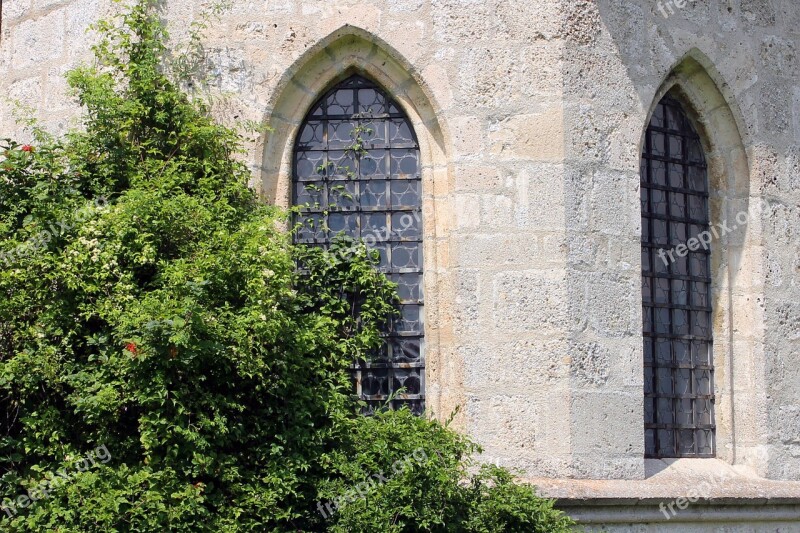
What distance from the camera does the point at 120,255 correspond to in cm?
745

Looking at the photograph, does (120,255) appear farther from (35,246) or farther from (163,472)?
(163,472)

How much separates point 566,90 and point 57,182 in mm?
3437

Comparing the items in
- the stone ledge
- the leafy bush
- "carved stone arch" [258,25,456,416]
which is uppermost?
"carved stone arch" [258,25,456,416]

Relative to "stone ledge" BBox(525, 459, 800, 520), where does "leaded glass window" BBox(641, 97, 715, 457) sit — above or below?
above

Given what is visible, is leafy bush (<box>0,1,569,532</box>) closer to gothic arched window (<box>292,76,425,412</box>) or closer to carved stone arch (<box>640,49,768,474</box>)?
gothic arched window (<box>292,76,425,412</box>)

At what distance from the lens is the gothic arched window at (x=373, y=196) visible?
8.53 m

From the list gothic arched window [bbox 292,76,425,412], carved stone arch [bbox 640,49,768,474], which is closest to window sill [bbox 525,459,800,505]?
carved stone arch [bbox 640,49,768,474]

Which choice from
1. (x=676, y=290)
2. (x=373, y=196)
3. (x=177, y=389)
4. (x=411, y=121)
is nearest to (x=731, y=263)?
(x=676, y=290)

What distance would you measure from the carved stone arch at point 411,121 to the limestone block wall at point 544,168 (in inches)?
0.5

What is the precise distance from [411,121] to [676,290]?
7.66 ft

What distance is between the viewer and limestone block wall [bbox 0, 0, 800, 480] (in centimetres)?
811

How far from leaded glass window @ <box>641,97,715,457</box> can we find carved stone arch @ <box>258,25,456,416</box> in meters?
1.57

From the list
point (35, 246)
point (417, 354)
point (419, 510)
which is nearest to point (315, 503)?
point (419, 510)

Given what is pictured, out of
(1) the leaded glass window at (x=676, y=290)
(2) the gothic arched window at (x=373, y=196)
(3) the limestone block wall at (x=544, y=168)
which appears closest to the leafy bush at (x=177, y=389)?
(2) the gothic arched window at (x=373, y=196)
